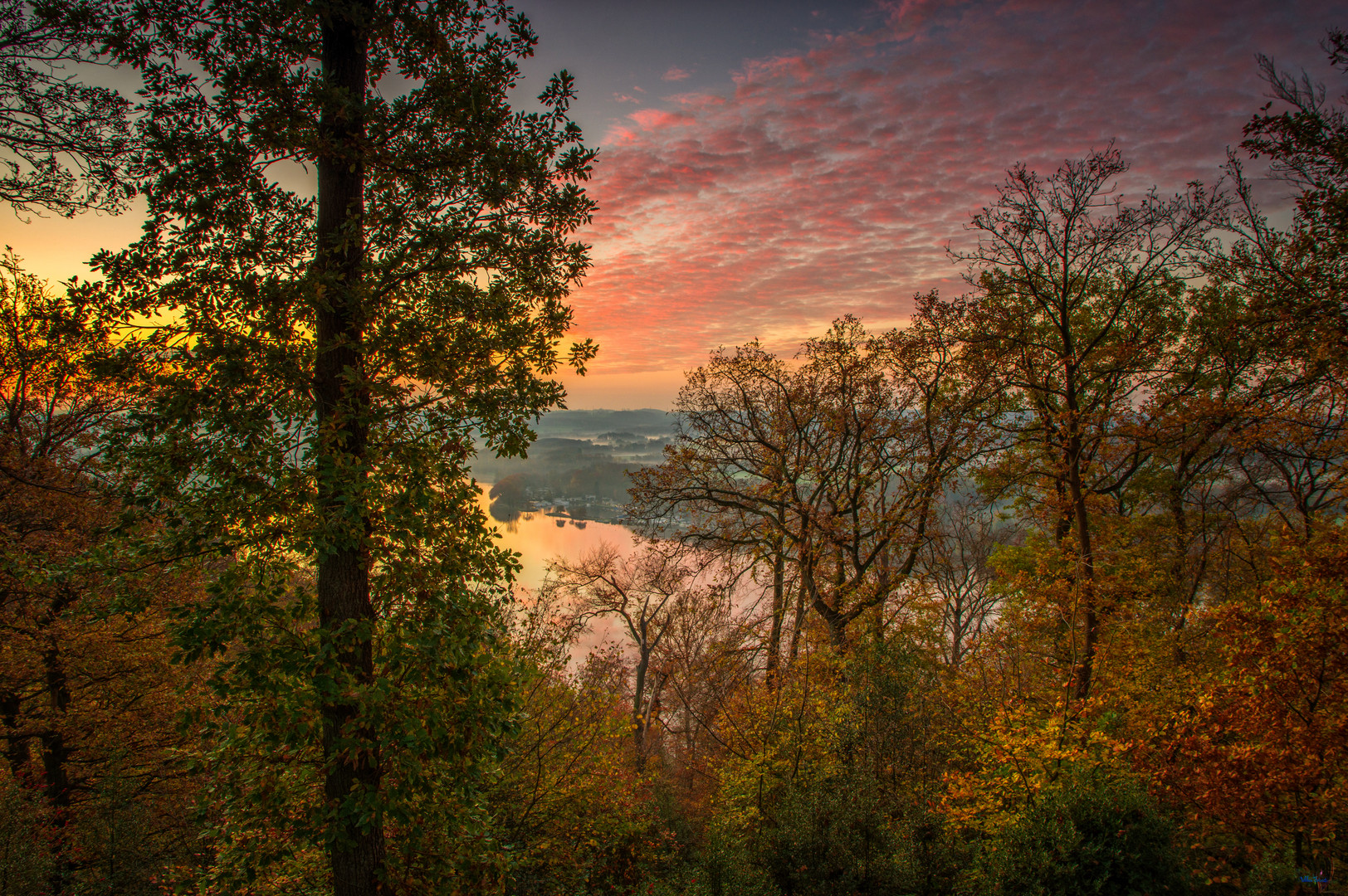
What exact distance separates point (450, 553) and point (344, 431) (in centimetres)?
154

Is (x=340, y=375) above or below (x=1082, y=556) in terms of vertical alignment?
above

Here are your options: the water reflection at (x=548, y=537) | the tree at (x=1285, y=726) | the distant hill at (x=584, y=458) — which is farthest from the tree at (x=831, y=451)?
the water reflection at (x=548, y=537)

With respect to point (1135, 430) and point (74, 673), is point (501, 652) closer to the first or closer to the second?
point (1135, 430)

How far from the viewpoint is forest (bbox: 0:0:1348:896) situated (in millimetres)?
4887

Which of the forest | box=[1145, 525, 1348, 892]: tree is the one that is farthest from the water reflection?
box=[1145, 525, 1348, 892]: tree

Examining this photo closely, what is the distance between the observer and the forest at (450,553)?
4887 mm

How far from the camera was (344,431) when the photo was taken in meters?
4.91

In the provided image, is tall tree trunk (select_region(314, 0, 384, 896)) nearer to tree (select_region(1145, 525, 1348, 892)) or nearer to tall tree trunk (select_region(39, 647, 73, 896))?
tree (select_region(1145, 525, 1348, 892))

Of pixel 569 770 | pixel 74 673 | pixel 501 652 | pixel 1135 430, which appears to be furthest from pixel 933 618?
pixel 74 673

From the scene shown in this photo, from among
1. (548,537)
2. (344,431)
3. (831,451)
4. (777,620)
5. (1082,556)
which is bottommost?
(777,620)

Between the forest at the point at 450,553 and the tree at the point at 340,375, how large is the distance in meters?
0.04

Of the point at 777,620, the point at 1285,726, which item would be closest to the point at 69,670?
the point at 777,620

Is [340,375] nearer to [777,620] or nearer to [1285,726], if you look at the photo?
[1285,726]

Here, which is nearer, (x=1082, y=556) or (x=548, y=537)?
(x=1082, y=556)
